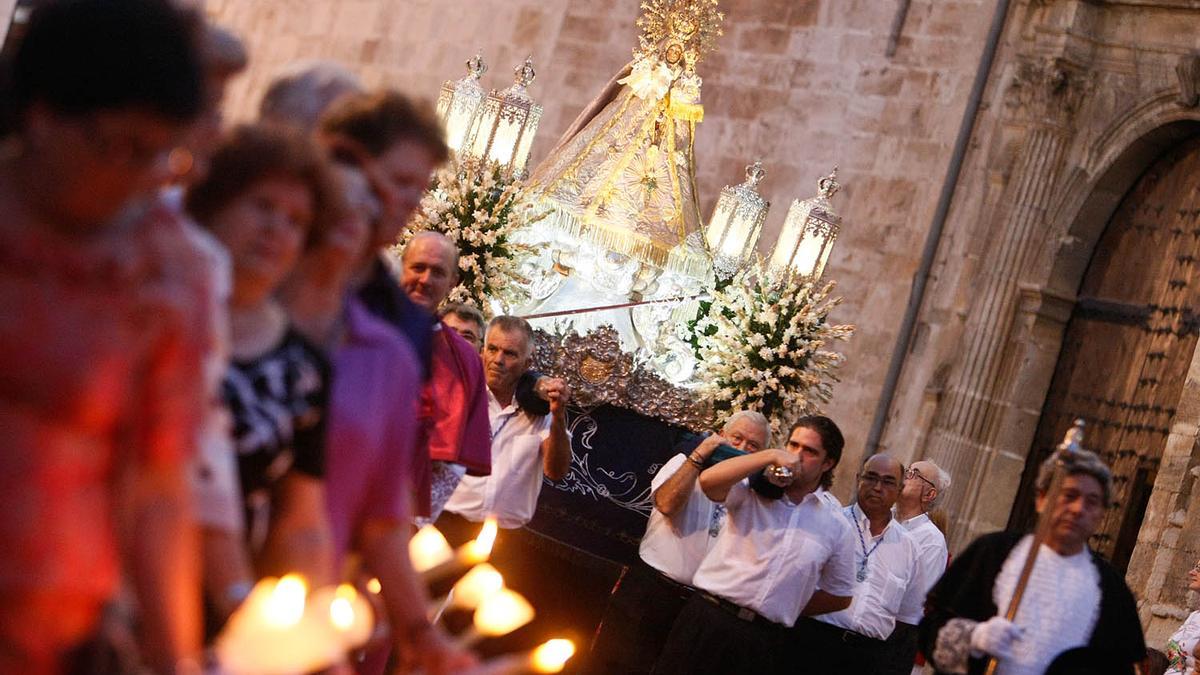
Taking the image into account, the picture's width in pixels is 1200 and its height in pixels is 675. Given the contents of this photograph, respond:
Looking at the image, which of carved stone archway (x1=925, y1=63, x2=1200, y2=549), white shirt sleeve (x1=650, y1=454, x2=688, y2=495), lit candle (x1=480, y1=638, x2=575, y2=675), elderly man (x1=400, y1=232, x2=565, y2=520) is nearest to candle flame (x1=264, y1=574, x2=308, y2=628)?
lit candle (x1=480, y1=638, x2=575, y2=675)

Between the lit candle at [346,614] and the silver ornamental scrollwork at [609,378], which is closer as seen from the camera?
the lit candle at [346,614]

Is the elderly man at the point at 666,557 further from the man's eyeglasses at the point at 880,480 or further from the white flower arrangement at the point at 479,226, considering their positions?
Result: the white flower arrangement at the point at 479,226

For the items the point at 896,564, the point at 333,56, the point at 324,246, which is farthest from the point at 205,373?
the point at 333,56

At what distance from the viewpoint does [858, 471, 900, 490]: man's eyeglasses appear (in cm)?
932

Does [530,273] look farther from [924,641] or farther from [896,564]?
[924,641]

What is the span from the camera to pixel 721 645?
26.5 ft

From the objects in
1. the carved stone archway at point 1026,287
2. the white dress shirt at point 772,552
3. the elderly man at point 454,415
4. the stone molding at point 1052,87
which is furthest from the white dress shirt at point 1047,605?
the stone molding at point 1052,87

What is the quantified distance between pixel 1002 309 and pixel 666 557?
7.31 metres

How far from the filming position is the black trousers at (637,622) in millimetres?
8766

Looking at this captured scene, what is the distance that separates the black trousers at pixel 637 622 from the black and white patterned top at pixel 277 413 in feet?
17.7

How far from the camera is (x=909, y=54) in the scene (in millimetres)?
16656

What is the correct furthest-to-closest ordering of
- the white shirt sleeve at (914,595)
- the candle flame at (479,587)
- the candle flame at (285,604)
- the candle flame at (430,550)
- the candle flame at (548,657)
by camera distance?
the white shirt sleeve at (914,595), the candle flame at (430,550), the candle flame at (479,587), the candle flame at (548,657), the candle flame at (285,604)

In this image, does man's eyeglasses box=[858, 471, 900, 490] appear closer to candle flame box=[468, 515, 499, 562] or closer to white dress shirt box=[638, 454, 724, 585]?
white dress shirt box=[638, 454, 724, 585]

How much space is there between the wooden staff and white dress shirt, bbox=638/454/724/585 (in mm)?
2948
